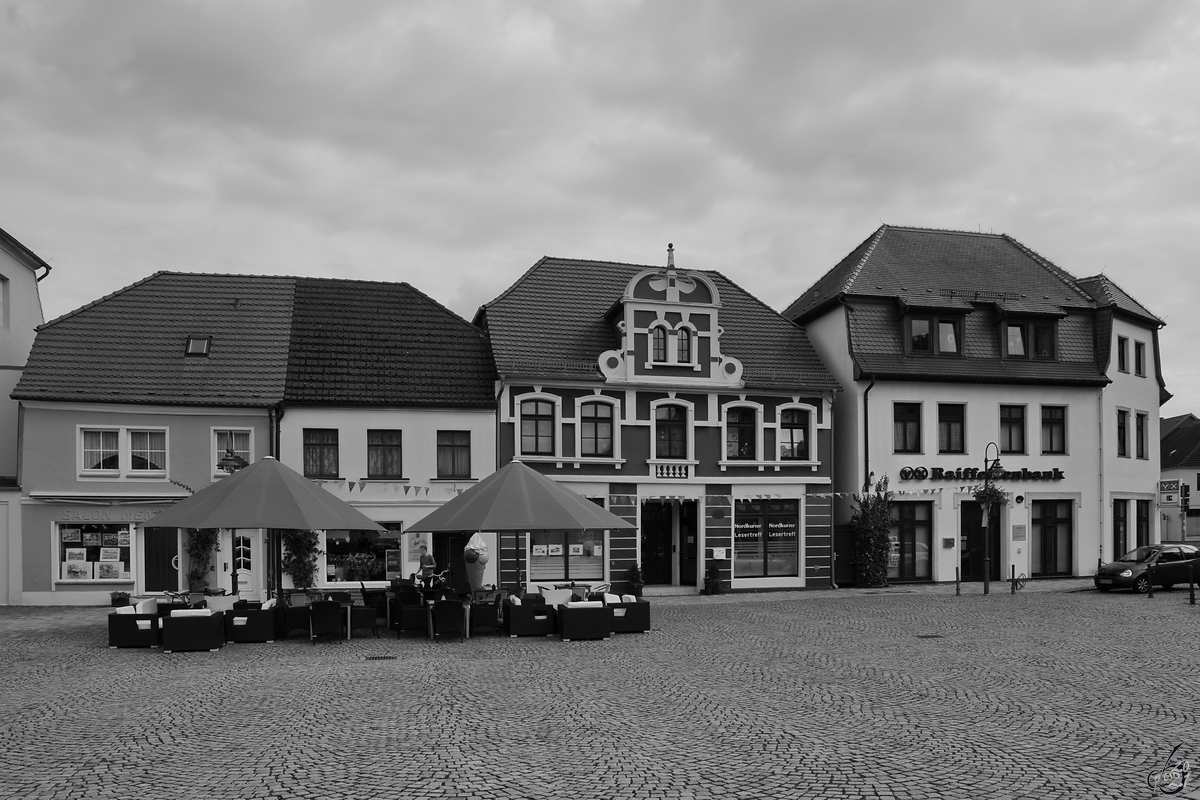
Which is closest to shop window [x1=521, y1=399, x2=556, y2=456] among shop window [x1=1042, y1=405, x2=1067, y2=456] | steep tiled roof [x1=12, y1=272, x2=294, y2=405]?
steep tiled roof [x1=12, y1=272, x2=294, y2=405]

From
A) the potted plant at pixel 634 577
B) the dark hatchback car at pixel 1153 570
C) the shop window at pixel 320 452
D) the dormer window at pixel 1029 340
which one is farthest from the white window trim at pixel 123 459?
the dark hatchback car at pixel 1153 570

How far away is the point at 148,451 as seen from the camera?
83.2 ft

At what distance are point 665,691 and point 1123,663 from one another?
23.8 feet

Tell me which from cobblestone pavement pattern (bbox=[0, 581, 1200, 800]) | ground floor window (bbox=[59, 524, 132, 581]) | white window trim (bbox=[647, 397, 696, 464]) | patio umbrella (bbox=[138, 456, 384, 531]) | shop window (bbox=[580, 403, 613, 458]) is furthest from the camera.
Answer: white window trim (bbox=[647, 397, 696, 464])

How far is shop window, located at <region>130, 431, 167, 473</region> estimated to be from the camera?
25.3 m

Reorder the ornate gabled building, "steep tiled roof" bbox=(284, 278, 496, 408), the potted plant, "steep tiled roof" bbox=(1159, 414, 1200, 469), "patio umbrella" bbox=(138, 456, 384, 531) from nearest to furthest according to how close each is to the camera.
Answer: "patio umbrella" bbox=(138, 456, 384, 531) → "steep tiled roof" bbox=(284, 278, 496, 408) → the potted plant → the ornate gabled building → "steep tiled roof" bbox=(1159, 414, 1200, 469)

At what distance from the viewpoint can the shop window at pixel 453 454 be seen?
26.9 metres

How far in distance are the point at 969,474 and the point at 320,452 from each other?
18720 mm

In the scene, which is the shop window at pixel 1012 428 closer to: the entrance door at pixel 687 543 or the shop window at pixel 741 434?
the shop window at pixel 741 434

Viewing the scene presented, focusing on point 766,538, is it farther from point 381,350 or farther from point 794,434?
point 381,350

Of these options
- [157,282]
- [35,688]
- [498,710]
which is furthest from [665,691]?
[157,282]

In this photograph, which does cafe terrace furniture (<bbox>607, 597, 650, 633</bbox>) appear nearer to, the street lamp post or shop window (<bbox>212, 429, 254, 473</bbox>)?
the street lamp post

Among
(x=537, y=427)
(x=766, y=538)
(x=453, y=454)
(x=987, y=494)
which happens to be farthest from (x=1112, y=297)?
(x=453, y=454)

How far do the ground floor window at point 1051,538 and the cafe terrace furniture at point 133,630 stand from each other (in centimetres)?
2506
